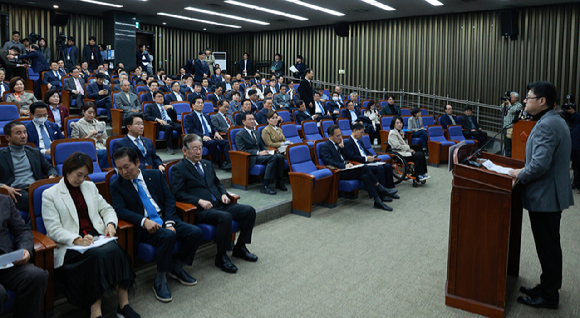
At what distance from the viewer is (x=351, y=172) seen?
16.7 ft

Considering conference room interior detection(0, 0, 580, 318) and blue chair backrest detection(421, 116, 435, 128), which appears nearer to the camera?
conference room interior detection(0, 0, 580, 318)

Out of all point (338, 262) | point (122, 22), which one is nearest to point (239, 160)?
point (338, 262)

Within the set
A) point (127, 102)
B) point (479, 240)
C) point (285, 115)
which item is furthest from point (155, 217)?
point (285, 115)

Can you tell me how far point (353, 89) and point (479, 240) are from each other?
430 inches

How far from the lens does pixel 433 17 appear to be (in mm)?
11297

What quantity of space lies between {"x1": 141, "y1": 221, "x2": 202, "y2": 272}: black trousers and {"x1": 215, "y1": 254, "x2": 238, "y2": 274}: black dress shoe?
32 centimetres

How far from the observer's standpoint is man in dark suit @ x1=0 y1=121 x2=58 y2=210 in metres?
3.32

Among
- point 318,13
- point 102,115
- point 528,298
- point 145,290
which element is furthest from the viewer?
point 318,13

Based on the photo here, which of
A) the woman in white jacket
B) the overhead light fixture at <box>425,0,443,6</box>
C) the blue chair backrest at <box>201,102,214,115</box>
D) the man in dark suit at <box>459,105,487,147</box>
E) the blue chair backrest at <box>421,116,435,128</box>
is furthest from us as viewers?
the overhead light fixture at <box>425,0,443,6</box>

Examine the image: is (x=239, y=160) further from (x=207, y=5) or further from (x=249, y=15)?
(x=249, y=15)

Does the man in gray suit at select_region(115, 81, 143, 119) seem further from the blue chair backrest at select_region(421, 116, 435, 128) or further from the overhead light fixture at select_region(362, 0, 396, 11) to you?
the overhead light fixture at select_region(362, 0, 396, 11)

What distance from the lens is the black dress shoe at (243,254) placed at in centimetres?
336

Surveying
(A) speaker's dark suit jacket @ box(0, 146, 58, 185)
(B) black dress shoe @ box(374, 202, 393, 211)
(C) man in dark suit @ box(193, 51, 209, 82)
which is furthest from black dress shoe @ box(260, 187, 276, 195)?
(C) man in dark suit @ box(193, 51, 209, 82)

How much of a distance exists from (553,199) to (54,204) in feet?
9.37
